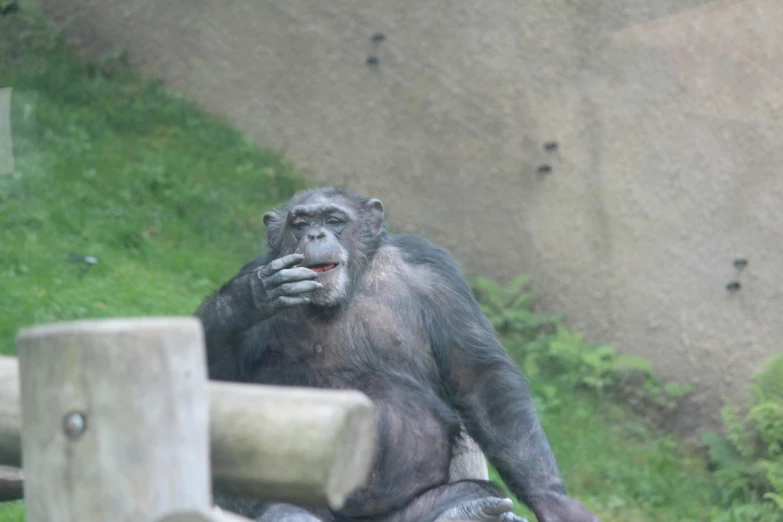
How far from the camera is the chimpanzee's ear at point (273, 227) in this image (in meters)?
5.34

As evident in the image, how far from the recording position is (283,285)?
457 centimetres

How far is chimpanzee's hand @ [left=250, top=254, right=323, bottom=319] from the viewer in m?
4.56

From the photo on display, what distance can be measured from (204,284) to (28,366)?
593cm

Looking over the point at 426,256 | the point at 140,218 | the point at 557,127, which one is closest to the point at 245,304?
the point at 426,256

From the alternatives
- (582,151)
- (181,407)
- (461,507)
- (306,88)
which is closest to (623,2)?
(582,151)

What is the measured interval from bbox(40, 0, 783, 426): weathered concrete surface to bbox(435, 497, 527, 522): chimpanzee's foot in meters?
4.52

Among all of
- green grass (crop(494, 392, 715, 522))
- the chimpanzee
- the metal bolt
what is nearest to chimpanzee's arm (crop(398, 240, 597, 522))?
the chimpanzee

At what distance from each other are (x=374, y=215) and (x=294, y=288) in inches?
37.9

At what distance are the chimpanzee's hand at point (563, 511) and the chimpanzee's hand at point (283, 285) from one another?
1.36 m

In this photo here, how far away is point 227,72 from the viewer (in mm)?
10328

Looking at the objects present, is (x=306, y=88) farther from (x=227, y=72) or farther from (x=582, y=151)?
(x=582, y=151)

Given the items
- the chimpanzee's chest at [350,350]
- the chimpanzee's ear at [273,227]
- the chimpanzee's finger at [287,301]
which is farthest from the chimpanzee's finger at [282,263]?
the chimpanzee's ear at [273,227]

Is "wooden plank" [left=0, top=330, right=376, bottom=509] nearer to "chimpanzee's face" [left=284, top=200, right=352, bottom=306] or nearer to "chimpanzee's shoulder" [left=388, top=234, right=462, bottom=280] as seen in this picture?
"chimpanzee's face" [left=284, top=200, right=352, bottom=306]

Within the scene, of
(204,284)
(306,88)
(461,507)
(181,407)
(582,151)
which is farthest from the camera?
(306,88)
